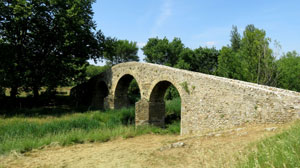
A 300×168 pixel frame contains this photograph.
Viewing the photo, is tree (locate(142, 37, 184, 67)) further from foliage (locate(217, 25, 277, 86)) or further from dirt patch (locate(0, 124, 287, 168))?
dirt patch (locate(0, 124, 287, 168))

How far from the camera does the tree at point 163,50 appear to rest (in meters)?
30.2

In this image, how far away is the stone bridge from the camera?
6.39 metres

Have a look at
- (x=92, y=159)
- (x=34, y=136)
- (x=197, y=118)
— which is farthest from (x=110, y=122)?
(x=92, y=159)

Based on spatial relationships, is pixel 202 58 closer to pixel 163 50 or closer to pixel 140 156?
pixel 163 50

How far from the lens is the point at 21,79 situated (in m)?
13.2

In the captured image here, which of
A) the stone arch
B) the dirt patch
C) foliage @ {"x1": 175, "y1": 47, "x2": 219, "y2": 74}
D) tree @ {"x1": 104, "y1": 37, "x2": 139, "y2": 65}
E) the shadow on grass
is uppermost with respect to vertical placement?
tree @ {"x1": 104, "y1": 37, "x2": 139, "y2": 65}

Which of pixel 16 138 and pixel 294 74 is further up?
pixel 294 74

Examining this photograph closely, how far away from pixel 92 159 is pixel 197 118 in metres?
5.34

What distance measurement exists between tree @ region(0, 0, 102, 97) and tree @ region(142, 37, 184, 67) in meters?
16.0

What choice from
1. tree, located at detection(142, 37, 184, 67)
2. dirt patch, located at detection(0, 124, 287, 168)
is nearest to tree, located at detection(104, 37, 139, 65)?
tree, located at detection(142, 37, 184, 67)

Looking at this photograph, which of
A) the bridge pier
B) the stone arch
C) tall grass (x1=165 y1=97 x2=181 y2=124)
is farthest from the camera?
the stone arch

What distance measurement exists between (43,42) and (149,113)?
30.7ft

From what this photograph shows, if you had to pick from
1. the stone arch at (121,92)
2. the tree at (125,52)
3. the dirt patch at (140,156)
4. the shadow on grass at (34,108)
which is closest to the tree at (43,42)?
the shadow on grass at (34,108)

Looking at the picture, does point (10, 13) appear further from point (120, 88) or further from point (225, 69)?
point (225, 69)
